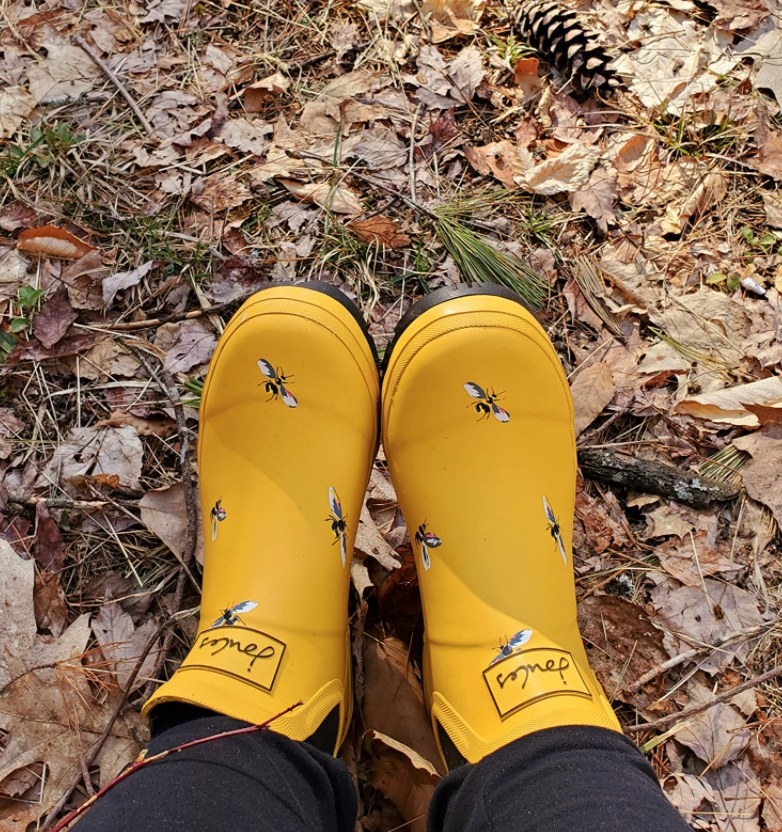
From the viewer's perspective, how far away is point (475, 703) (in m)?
1.09

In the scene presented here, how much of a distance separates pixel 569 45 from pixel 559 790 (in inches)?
66.5

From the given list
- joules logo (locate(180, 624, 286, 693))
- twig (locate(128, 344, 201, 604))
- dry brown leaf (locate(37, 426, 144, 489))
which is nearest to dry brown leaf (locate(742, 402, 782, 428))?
joules logo (locate(180, 624, 286, 693))

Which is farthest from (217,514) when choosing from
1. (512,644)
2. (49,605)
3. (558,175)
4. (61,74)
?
(61,74)

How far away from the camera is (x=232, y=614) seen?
1.15m

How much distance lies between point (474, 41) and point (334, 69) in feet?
1.25

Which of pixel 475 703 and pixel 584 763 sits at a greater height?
pixel 584 763

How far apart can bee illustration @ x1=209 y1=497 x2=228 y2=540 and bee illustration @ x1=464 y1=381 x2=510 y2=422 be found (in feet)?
1.70

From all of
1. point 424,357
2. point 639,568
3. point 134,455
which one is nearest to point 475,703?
point 639,568

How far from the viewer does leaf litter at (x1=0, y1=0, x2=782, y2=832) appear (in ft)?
4.27

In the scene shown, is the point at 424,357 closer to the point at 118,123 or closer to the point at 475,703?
the point at 475,703

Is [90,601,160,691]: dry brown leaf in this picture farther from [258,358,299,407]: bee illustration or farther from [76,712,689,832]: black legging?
[258,358,299,407]: bee illustration

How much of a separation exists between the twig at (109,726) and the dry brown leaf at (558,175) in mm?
1265

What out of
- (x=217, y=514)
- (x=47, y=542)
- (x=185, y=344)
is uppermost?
(x=185, y=344)

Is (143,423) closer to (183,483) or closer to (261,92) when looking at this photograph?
(183,483)
